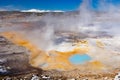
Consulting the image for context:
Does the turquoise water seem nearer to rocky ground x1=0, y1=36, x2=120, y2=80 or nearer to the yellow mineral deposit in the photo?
the yellow mineral deposit

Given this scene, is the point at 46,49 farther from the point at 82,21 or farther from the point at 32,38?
the point at 82,21

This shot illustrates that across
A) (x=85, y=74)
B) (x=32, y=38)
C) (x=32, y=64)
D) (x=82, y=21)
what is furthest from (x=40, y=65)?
(x=82, y=21)

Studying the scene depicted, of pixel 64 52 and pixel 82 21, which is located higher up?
pixel 82 21

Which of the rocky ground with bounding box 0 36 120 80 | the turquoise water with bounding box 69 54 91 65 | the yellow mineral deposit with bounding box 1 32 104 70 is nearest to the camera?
the rocky ground with bounding box 0 36 120 80

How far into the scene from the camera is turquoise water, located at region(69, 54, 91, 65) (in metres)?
13.7

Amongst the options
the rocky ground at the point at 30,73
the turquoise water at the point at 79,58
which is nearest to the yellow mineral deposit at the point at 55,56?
the turquoise water at the point at 79,58

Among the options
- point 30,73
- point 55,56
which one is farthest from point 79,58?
point 30,73

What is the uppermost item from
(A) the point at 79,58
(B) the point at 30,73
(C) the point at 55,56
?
(C) the point at 55,56

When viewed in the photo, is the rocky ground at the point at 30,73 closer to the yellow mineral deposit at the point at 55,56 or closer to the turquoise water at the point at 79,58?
the yellow mineral deposit at the point at 55,56

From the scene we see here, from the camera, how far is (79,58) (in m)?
14.2

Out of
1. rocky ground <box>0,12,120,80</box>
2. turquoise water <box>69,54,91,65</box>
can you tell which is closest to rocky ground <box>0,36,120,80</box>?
rocky ground <box>0,12,120,80</box>

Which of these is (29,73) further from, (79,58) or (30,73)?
(79,58)

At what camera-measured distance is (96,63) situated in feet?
44.0

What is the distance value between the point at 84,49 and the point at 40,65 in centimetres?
362
